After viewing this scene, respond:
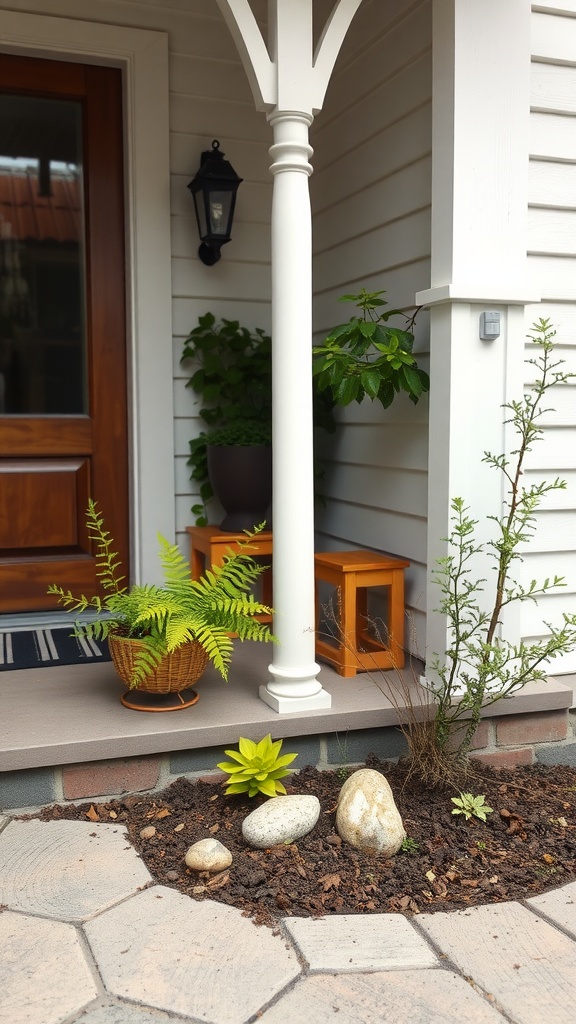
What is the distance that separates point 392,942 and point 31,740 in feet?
3.33

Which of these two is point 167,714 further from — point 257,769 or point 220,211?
point 220,211

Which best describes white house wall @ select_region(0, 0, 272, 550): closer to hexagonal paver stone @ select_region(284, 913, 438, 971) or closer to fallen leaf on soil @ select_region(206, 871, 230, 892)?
fallen leaf on soil @ select_region(206, 871, 230, 892)

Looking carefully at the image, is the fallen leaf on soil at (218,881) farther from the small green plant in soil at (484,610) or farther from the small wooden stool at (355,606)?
the small wooden stool at (355,606)

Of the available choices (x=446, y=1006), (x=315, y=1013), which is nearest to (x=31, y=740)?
(x=315, y=1013)

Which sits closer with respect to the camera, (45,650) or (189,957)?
(189,957)

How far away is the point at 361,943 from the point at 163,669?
0.91 m

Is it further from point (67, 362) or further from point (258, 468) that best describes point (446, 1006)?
point (67, 362)

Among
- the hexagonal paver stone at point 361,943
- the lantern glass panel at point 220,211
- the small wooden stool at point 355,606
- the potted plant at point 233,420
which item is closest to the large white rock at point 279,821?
the hexagonal paver stone at point 361,943

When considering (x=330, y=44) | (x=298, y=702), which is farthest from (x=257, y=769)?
(x=330, y=44)

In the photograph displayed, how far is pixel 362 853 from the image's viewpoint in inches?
83.8

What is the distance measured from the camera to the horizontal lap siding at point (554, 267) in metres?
2.76

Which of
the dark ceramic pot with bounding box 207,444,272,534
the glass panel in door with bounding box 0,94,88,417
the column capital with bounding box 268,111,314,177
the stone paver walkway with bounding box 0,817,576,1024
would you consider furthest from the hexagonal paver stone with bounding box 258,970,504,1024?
the glass panel in door with bounding box 0,94,88,417

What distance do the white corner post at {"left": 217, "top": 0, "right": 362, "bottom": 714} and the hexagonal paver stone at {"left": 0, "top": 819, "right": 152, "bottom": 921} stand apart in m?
0.62

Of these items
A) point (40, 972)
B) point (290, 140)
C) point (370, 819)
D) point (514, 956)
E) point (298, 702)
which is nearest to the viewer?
point (40, 972)
